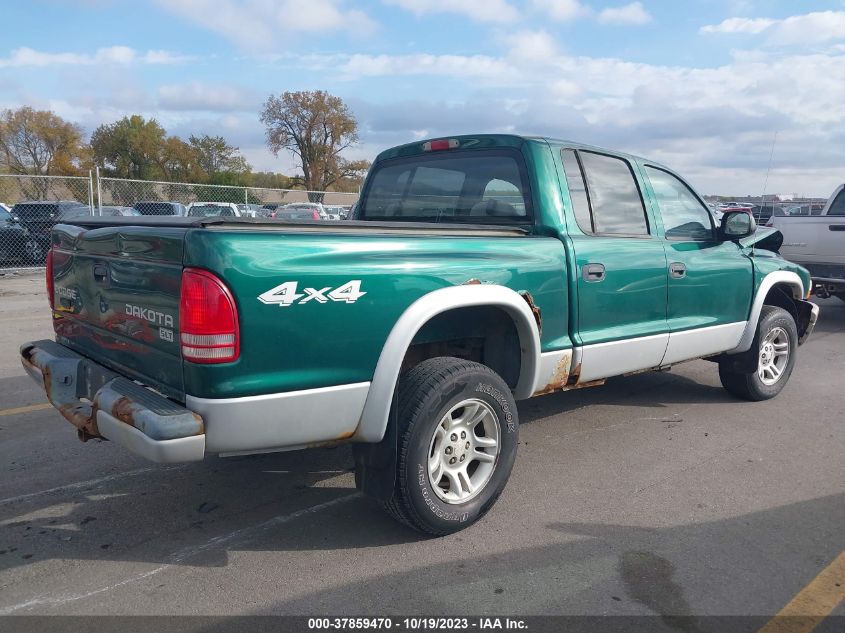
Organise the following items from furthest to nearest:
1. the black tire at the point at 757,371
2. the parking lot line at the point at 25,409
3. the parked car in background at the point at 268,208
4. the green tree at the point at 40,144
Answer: the green tree at the point at 40,144, the parked car in background at the point at 268,208, the black tire at the point at 757,371, the parking lot line at the point at 25,409

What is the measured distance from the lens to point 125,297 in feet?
10.4

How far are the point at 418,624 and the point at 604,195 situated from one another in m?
2.89

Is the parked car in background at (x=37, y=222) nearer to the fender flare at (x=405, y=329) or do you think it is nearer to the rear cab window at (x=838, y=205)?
the fender flare at (x=405, y=329)

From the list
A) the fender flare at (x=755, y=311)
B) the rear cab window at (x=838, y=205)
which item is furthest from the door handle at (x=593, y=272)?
the rear cab window at (x=838, y=205)

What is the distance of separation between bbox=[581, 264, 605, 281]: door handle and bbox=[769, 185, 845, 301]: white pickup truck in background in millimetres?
6395

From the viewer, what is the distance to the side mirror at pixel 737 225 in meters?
5.08

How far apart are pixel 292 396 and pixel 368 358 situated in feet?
1.24

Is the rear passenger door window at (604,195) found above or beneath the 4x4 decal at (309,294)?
above

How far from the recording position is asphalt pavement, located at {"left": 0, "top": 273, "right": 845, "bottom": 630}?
9.68 feet

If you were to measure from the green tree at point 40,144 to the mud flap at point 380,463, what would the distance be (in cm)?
5746

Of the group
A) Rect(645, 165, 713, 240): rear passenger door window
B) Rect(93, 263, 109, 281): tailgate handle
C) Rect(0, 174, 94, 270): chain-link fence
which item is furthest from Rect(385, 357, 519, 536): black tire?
Rect(0, 174, 94, 270): chain-link fence

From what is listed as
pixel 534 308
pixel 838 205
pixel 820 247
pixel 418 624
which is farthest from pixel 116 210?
pixel 418 624

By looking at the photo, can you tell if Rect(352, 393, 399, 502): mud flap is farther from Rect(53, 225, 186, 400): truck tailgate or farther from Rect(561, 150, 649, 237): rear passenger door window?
Rect(561, 150, 649, 237): rear passenger door window

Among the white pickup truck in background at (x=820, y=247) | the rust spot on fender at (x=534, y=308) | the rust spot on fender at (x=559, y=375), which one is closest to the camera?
the rust spot on fender at (x=534, y=308)
